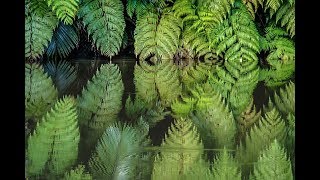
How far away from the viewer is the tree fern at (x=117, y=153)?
2.10m

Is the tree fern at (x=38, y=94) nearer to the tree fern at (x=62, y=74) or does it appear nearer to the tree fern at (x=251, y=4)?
the tree fern at (x=62, y=74)

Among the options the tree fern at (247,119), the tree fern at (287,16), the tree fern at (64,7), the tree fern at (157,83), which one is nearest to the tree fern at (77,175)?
the tree fern at (247,119)

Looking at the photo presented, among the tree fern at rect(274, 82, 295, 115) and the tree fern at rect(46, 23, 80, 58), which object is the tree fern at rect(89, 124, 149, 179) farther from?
the tree fern at rect(46, 23, 80, 58)

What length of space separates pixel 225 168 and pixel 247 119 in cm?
97

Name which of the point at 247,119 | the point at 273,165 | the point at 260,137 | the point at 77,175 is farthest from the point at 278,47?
the point at 77,175

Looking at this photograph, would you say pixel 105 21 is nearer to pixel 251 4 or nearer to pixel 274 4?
pixel 251 4

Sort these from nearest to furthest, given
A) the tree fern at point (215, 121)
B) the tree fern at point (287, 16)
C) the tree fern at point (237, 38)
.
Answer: the tree fern at point (215, 121) → the tree fern at point (237, 38) → the tree fern at point (287, 16)

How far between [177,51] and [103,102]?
3366mm

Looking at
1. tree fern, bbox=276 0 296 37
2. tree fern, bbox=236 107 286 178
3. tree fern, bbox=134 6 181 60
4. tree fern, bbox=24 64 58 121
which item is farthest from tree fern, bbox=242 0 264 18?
tree fern, bbox=236 107 286 178

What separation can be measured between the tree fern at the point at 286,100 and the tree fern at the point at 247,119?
14 centimetres

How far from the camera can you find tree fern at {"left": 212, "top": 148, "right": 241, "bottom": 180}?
204 cm

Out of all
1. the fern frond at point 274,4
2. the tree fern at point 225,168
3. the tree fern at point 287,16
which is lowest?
the tree fern at point 225,168

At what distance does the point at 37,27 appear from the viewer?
6523 millimetres

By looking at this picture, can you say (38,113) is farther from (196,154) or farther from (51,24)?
(51,24)
